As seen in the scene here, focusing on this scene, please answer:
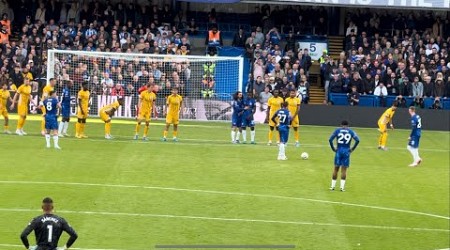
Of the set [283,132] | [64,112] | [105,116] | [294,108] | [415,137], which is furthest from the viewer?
[294,108]

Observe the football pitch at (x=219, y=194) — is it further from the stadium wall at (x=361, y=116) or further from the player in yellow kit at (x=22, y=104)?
the stadium wall at (x=361, y=116)

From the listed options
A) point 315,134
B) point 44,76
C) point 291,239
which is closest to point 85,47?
point 44,76

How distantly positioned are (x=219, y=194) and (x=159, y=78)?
1697 cm

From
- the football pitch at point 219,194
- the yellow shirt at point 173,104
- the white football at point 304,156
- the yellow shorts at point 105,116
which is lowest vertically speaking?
the football pitch at point 219,194

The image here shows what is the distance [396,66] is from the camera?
163 ft

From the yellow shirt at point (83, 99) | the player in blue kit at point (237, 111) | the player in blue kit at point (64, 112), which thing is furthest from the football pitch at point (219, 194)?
the yellow shirt at point (83, 99)

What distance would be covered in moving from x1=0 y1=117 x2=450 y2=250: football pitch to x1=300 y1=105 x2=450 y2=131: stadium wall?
20.4 feet

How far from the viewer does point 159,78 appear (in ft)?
149

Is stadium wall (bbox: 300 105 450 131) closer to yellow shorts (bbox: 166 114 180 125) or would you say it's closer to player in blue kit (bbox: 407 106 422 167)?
yellow shorts (bbox: 166 114 180 125)

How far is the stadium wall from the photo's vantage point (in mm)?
47688

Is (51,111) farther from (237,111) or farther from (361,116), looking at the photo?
(361,116)

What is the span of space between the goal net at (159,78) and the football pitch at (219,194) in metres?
3.58

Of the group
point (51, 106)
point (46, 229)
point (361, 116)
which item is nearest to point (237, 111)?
point (51, 106)

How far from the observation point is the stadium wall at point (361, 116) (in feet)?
156
